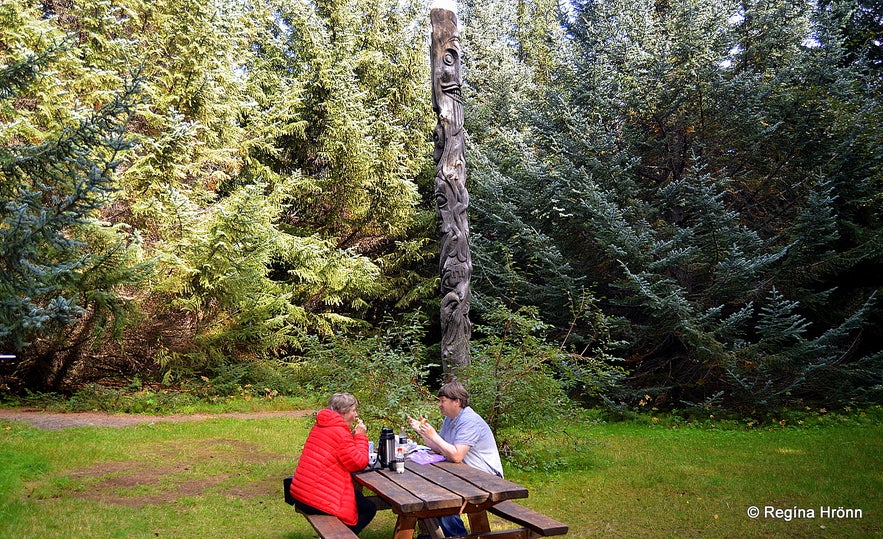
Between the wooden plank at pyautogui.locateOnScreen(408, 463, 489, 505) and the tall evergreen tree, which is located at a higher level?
the tall evergreen tree

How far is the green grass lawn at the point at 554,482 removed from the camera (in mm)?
5926

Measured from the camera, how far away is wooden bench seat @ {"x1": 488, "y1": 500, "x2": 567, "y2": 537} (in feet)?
13.8

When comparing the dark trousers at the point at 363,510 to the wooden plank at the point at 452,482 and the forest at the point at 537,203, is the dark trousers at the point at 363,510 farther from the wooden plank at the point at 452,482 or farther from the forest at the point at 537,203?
the forest at the point at 537,203

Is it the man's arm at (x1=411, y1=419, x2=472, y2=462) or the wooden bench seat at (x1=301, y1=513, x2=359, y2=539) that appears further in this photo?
the man's arm at (x1=411, y1=419, x2=472, y2=462)

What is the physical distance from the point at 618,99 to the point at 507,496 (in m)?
11.3

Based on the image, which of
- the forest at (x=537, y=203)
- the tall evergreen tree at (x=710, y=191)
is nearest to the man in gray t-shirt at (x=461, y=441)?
the forest at (x=537, y=203)

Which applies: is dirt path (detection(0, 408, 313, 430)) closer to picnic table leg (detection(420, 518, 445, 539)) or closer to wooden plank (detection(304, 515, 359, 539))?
picnic table leg (detection(420, 518, 445, 539))

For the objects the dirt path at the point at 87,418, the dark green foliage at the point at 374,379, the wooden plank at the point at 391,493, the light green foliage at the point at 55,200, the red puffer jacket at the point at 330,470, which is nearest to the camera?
the wooden plank at the point at 391,493

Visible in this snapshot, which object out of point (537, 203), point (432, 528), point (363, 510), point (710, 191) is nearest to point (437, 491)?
point (432, 528)

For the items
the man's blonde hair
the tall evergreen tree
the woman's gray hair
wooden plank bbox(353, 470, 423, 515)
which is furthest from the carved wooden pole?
the tall evergreen tree

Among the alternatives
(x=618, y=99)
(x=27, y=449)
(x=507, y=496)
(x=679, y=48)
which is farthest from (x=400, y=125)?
(x=507, y=496)

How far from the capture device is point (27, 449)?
8.84m

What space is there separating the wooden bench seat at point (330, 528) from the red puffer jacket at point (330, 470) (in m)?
0.07

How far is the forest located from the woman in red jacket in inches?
158
